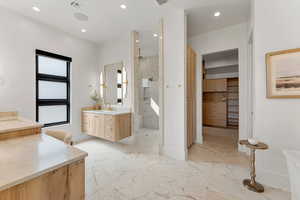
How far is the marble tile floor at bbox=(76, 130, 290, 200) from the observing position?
5.58 feet

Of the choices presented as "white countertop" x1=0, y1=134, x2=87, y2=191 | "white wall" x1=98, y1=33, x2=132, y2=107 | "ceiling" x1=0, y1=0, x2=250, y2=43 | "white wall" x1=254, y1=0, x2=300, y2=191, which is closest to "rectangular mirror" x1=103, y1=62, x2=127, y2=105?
"white wall" x1=98, y1=33, x2=132, y2=107

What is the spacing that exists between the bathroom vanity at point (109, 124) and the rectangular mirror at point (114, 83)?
0.64 m

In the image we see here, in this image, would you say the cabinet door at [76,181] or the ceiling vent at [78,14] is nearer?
the cabinet door at [76,181]

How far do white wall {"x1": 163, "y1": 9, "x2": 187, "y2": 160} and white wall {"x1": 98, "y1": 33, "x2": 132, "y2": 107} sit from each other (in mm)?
1199

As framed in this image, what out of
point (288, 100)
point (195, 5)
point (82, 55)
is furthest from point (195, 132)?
point (82, 55)

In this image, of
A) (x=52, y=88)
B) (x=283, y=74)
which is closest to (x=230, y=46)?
(x=283, y=74)

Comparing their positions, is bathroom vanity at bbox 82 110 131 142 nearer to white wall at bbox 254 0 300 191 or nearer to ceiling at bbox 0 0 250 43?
ceiling at bbox 0 0 250 43

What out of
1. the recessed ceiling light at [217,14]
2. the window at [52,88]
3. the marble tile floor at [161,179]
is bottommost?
the marble tile floor at [161,179]

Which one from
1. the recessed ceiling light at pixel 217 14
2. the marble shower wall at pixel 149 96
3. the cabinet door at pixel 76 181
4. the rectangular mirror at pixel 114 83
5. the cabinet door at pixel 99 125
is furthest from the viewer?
the marble shower wall at pixel 149 96

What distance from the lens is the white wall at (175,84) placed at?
2.66m

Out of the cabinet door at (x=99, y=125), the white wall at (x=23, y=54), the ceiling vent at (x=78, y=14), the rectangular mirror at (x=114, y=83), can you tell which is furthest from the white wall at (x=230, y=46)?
the white wall at (x=23, y=54)

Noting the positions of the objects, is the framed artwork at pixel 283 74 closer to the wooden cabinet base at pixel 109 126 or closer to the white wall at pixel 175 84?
the white wall at pixel 175 84

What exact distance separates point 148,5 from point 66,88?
3012 millimetres

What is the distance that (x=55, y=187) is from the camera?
2.77 ft
